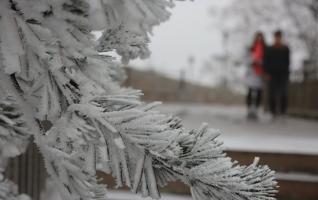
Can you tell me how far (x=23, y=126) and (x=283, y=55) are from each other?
8276mm

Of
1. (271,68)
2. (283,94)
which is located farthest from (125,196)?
(283,94)

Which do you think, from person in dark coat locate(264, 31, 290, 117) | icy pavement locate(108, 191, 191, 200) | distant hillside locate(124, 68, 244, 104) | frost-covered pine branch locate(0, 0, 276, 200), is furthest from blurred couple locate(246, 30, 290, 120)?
distant hillside locate(124, 68, 244, 104)

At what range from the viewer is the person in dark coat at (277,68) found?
8703mm

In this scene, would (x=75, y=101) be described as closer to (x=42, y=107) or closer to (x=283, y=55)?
(x=42, y=107)

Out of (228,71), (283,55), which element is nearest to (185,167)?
(283,55)

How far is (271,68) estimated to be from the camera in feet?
29.1

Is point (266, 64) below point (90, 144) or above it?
above

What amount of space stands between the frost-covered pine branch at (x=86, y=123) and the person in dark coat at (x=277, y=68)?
26.6 ft

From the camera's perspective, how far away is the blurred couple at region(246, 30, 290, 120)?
343 inches

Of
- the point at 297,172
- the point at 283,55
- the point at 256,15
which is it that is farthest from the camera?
the point at 256,15

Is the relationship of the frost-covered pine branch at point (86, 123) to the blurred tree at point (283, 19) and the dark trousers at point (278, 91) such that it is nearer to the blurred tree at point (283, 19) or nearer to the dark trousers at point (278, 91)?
the dark trousers at point (278, 91)

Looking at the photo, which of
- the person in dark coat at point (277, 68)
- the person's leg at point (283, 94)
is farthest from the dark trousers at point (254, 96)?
the person's leg at point (283, 94)

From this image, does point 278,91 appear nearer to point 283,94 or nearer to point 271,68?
point 283,94

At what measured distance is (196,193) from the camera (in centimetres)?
82
